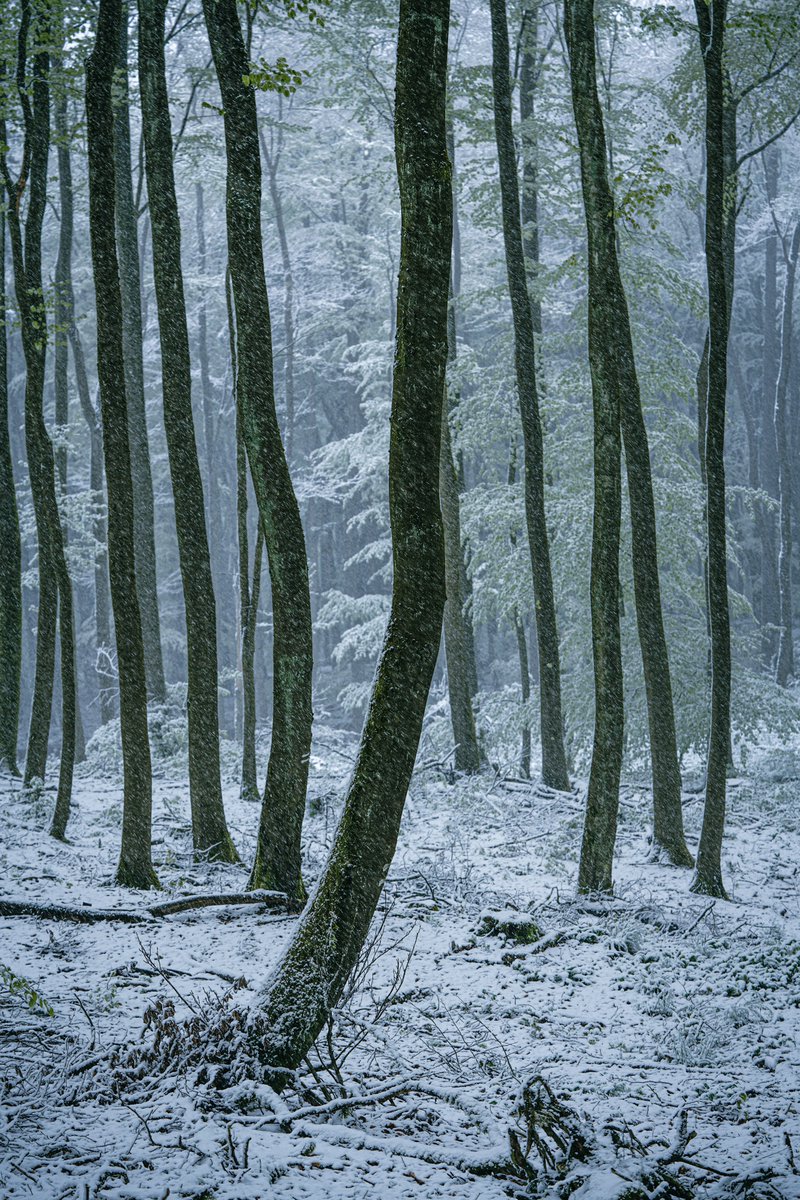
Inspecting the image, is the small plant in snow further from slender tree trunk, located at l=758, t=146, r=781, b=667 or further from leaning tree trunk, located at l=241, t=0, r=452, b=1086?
slender tree trunk, located at l=758, t=146, r=781, b=667

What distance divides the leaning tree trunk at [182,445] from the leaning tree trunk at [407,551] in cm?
370

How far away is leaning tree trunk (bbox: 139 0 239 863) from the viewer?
748cm

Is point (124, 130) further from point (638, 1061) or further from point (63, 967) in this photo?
point (638, 1061)

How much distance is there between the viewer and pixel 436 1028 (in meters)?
4.40

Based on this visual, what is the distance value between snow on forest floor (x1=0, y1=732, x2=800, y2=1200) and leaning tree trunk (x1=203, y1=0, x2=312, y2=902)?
65 centimetres

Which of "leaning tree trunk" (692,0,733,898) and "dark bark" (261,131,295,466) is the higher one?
"dark bark" (261,131,295,466)

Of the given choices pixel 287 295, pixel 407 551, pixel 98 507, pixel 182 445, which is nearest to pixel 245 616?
pixel 182 445

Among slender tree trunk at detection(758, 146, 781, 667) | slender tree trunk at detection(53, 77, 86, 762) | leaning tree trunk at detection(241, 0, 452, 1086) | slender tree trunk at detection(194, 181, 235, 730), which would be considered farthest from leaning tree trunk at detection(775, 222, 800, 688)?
leaning tree trunk at detection(241, 0, 452, 1086)

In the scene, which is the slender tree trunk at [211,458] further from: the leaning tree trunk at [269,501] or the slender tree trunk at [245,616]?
the leaning tree trunk at [269,501]

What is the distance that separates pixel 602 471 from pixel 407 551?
359cm

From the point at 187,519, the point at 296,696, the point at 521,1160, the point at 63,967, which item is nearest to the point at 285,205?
the point at 187,519

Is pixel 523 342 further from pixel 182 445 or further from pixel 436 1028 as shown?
pixel 436 1028

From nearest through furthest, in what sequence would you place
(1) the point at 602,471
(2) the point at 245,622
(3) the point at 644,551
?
Result: 1. (1) the point at 602,471
2. (3) the point at 644,551
3. (2) the point at 245,622

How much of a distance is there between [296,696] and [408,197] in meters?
3.41
